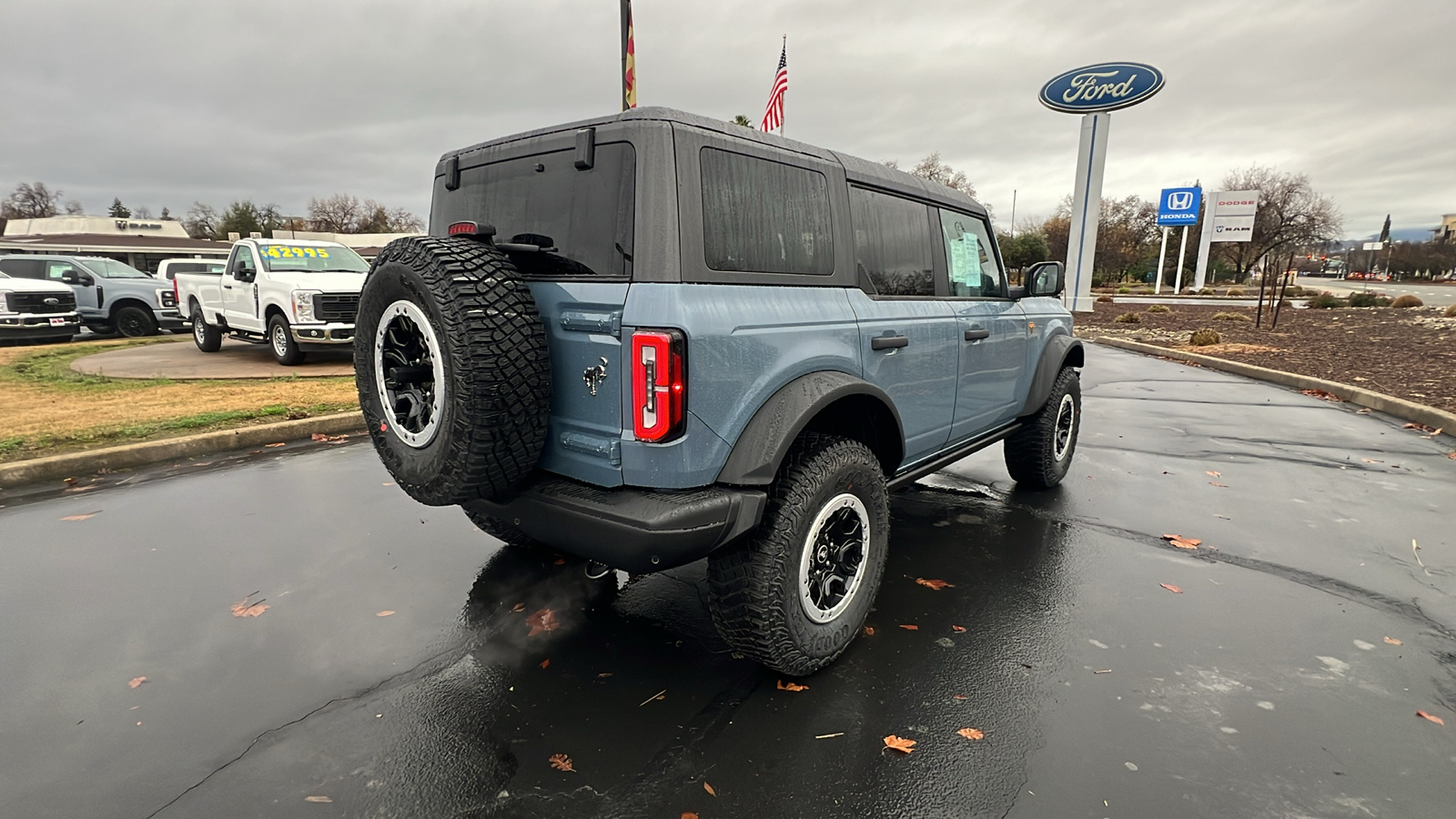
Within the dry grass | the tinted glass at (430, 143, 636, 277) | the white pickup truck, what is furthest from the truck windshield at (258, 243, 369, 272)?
the tinted glass at (430, 143, 636, 277)

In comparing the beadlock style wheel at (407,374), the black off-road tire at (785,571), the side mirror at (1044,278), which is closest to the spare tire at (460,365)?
the beadlock style wheel at (407,374)

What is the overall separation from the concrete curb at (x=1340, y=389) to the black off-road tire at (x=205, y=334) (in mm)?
16778

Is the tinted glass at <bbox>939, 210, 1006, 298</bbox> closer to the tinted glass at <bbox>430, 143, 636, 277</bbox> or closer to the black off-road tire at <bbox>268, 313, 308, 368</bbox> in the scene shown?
the tinted glass at <bbox>430, 143, 636, 277</bbox>

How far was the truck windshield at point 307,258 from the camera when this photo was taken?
1087cm

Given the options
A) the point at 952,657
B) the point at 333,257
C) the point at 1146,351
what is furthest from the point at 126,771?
the point at 1146,351

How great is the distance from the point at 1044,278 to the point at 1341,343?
13989 millimetres

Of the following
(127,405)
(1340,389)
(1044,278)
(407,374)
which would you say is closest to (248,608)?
(407,374)

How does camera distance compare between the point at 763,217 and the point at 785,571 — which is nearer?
the point at 785,571

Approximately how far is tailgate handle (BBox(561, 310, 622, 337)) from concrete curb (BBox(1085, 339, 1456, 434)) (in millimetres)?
8622

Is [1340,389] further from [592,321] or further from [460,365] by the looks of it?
[460,365]

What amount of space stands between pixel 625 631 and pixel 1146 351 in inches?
568

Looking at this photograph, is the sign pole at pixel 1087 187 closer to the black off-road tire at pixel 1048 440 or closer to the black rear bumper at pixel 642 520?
the black off-road tire at pixel 1048 440

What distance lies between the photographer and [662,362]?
222 cm

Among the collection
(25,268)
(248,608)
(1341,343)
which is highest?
(25,268)
